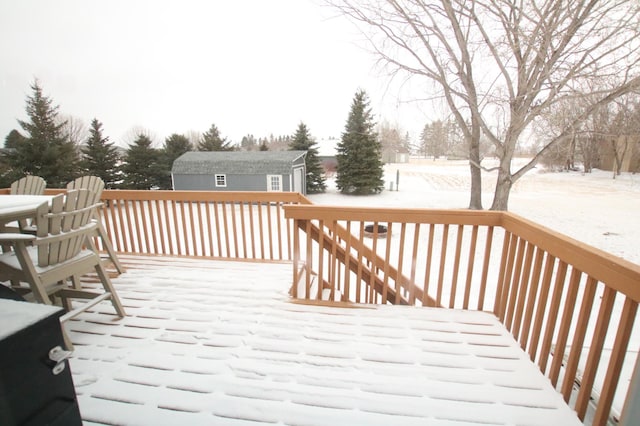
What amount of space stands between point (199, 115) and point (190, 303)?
2382cm

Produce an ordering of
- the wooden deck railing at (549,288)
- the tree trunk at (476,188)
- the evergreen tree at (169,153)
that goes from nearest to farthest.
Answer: the wooden deck railing at (549,288) → the tree trunk at (476,188) → the evergreen tree at (169,153)

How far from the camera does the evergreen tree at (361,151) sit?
15711 mm

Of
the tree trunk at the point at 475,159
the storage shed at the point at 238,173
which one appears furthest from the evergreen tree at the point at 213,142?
the tree trunk at the point at 475,159

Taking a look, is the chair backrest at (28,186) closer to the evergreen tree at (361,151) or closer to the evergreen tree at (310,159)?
the evergreen tree at (361,151)

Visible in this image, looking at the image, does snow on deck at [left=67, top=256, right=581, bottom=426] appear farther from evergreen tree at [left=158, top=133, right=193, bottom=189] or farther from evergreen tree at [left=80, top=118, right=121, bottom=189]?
evergreen tree at [left=80, top=118, right=121, bottom=189]

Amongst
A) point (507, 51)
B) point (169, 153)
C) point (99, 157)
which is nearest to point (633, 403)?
point (507, 51)

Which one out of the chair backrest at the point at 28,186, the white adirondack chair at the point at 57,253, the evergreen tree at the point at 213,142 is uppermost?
the evergreen tree at the point at 213,142

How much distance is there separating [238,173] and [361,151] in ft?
22.6

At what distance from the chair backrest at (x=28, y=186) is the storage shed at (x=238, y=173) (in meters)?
10.6

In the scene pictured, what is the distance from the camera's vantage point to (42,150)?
41.6ft

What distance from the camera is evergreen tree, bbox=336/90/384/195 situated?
15.7 m

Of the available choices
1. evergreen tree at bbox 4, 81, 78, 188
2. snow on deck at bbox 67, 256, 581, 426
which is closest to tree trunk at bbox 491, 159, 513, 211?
snow on deck at bbox 67, 256, 581, 426

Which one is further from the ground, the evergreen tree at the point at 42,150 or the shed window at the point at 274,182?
the evergreen tree at the point at 42,150

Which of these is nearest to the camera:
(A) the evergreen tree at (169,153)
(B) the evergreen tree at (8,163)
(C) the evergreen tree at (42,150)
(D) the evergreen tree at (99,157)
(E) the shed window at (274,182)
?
(B) the evergreen tree at (8,163)
